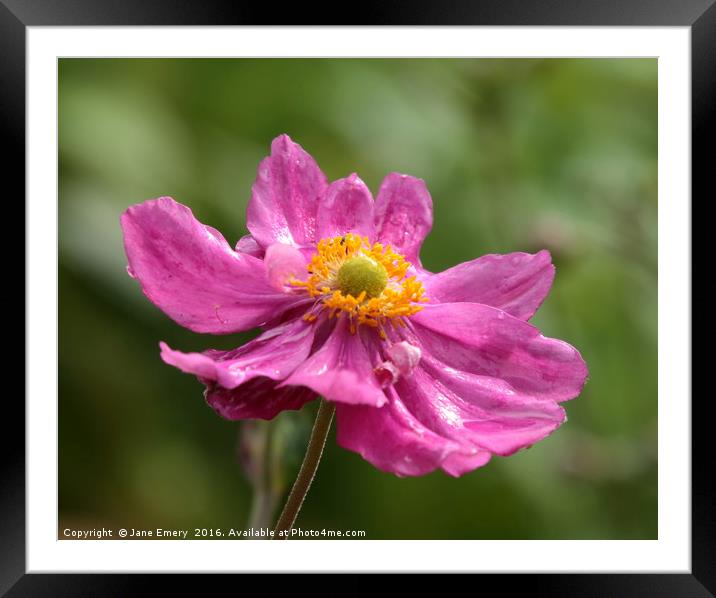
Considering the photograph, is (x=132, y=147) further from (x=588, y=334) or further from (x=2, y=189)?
(x=588, y=334)

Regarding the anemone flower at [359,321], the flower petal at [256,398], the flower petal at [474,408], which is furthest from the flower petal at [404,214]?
the flower petal at [256,398]

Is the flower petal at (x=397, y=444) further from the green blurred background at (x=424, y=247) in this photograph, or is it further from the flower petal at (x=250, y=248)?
the green blurred background at (x=424, y=247)

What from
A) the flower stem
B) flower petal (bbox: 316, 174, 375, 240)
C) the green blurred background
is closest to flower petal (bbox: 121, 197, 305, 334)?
flower petal (bbox: 316, 174, 375, 240)

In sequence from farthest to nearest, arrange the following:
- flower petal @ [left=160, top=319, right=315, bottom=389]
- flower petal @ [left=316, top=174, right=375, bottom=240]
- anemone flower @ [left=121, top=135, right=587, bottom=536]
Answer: flower petal @ [left=316, top=174, right=375, bottom=240] < anemone flower @ [left=121, top=135, right=587, bottom=536] < flower petal @ [left=160, top=319, right=315, bottom=389]

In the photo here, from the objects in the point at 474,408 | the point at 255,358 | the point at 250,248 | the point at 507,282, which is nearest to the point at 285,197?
the point at 250,248

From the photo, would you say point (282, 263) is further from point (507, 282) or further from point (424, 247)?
point (424, 247)

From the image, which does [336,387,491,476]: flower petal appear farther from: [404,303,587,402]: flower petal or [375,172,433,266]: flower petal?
[375,172,433,266]: flower petal

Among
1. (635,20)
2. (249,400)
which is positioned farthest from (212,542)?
(635,20)
